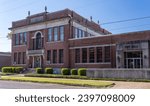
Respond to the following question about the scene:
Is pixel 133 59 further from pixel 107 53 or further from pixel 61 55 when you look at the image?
pixel 61 55

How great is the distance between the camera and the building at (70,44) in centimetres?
3231

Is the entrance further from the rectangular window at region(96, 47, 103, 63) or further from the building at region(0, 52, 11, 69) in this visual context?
the building at region(0, 52, 11, 69)

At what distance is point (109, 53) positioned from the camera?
3469 cm

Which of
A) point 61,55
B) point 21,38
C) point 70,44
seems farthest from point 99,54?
point 21,38

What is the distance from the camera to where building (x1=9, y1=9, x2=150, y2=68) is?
106 feet

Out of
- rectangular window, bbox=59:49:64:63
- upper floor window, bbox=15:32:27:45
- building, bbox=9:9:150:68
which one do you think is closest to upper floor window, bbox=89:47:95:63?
building, bbox=9:9:150:68

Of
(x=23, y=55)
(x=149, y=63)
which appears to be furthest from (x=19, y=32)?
(x=149, y=63)

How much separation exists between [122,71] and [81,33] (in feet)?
63.6

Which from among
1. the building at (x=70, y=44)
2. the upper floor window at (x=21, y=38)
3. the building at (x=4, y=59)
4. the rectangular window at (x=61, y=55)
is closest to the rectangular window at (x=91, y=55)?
the building at (x=70, y=44)

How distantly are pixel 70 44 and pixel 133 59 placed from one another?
11534mm

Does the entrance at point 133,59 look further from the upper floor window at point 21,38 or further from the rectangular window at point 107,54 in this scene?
the upper floor window at point 21,38

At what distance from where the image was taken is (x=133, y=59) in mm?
32406

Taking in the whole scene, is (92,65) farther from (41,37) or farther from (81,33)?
(41,37)

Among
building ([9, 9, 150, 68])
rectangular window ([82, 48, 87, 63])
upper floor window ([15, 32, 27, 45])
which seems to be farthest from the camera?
upper floor window ([15, 32, 27, 45])
